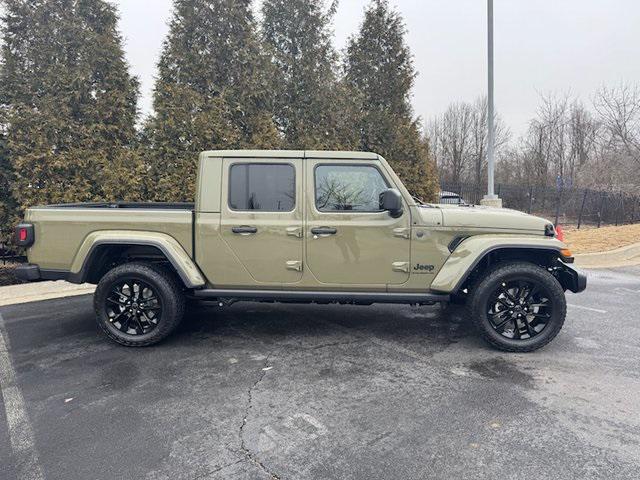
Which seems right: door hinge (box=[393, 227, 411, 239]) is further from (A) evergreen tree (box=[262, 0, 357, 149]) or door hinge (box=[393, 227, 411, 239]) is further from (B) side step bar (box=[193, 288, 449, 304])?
(A) evergreen tree (box=[262, 0, 357, 149])

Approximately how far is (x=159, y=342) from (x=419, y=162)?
9589 mm

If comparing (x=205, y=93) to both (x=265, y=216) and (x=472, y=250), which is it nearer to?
(x=265, y=216)

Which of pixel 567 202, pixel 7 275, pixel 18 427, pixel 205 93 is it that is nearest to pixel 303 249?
pixel 18 427

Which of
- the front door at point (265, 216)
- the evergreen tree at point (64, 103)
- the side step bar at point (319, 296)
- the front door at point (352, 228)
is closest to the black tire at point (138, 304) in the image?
the side step bar at point (319, 296)

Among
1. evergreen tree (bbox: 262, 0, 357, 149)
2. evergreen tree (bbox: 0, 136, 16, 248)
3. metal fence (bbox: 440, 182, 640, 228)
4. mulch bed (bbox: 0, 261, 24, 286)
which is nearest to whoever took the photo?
mulch bed (bbox: 0, 261, 24, 286)

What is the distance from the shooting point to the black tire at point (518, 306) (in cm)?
387

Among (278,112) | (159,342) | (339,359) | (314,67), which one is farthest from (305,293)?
(314,67)

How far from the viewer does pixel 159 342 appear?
4129 mm

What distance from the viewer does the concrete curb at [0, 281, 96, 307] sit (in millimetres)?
5852

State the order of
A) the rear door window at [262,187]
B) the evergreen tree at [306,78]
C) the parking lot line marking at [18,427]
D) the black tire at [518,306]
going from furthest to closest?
the evergreen tree at [306,78] → the rear door window at [262,187] → the black tire at [518,306] → the parking lot line marking at [18,427]

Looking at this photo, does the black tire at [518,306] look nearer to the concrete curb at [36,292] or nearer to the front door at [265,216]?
the front door at [265,216]

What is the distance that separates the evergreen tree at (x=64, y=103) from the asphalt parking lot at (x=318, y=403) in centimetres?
401

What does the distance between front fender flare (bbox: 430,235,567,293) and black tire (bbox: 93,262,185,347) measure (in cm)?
260

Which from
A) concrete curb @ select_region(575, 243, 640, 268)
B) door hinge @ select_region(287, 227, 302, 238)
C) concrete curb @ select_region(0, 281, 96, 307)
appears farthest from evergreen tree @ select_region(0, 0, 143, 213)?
concrete curb @ select_region(575, 243, 640, 268)
